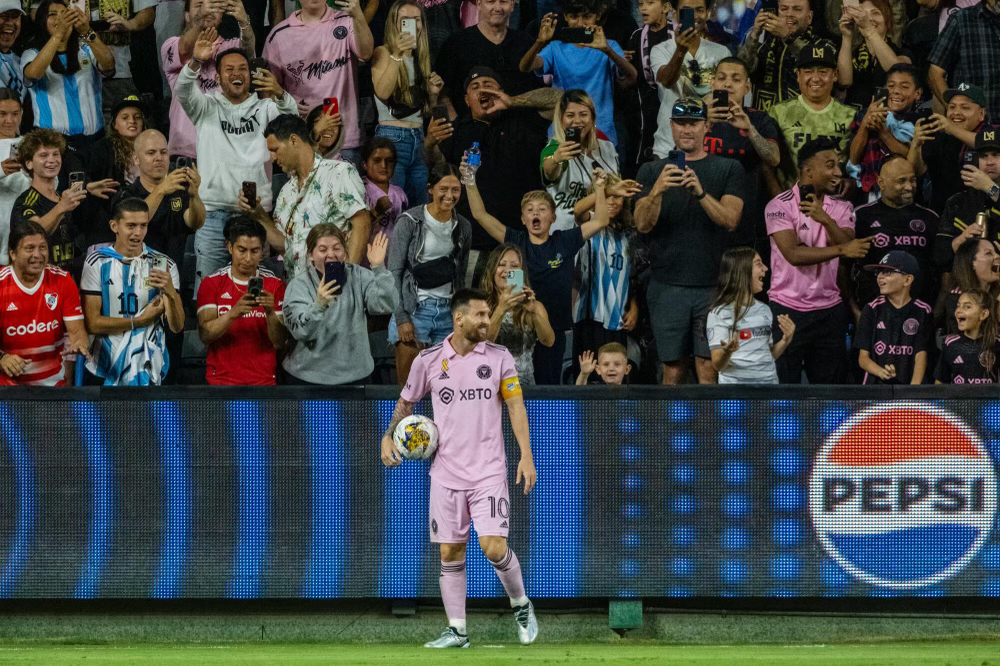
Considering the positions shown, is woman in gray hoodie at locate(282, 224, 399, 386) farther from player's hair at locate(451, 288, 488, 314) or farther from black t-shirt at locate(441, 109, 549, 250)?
black t-shirt at locate(441, 109, 549, 250)

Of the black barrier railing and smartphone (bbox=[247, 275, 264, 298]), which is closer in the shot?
the black barrier railing

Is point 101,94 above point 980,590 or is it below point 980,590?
above

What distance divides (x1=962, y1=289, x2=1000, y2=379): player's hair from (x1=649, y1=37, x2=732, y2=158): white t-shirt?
10.2ft

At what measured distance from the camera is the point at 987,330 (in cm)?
959

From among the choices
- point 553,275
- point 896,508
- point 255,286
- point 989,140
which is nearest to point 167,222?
point 255,286

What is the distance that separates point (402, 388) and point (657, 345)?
95.1 inches

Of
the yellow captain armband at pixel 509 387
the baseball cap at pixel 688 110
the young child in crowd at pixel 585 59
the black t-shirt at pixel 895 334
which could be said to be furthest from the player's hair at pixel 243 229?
the black t-shirt at pixel 895 334

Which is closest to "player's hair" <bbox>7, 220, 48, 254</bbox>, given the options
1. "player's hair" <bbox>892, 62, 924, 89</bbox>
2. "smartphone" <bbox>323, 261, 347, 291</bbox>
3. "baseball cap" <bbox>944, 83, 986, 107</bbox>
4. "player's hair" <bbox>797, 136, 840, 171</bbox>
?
"smartphone" <bbox>323, 261, 347, 291</bbox>

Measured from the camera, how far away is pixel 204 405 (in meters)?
8.68

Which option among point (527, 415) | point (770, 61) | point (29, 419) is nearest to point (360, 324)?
point (527, 415)

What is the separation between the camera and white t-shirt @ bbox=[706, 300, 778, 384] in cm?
976

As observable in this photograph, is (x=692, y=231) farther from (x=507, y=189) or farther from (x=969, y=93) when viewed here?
(x=969, y=93)

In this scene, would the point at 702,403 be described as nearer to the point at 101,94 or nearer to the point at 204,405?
the point at 204,405

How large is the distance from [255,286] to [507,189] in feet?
9.04
